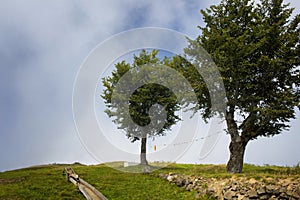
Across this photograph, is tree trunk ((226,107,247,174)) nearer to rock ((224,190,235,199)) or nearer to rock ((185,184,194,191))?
rock ((185,184,194,191))

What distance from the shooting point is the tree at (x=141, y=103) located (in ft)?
125

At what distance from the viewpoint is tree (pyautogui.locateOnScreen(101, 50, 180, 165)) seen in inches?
1506

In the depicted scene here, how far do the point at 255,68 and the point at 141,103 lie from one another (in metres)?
17.8

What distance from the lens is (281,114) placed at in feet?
75.8

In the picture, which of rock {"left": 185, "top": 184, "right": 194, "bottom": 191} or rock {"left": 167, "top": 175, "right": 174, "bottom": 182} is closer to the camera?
rock {"left": 185, "top": 184, "right": 194, "bottom": 191}

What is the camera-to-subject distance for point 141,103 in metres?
38.8

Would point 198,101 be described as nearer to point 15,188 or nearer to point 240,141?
point 240,141

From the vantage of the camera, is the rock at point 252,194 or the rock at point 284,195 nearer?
the rock at point 284,195

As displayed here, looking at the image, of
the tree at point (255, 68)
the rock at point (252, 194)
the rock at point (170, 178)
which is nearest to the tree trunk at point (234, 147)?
the tree at point (255, 68)

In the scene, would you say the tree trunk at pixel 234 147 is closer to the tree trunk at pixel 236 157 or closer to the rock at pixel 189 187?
the tree trunk at pixel 236 157

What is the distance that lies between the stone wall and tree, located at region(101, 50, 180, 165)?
19.5m

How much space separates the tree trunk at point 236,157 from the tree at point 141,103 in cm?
1310

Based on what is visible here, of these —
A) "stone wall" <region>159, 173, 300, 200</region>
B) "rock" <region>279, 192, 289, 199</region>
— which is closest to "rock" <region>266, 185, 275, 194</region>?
"stone wall" <region>159, 173, 300, 200</region>

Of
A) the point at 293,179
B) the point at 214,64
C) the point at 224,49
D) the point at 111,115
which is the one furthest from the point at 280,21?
the point at 111,115
